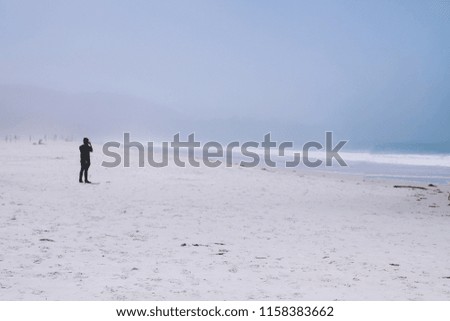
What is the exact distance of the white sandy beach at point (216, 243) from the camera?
6883 mm

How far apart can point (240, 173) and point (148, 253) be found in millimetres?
18936

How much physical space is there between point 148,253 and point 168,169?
19.4 m

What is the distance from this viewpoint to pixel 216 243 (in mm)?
10125

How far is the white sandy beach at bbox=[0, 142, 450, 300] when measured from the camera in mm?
6883

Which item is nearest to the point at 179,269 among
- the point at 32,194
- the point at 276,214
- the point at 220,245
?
the point at 220,245

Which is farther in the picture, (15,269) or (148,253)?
(148,253)

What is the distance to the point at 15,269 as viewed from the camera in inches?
295

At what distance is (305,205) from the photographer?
1703 cm

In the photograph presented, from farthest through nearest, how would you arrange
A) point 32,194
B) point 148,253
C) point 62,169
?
point 62,169 < point 32,194 < point 148,253
